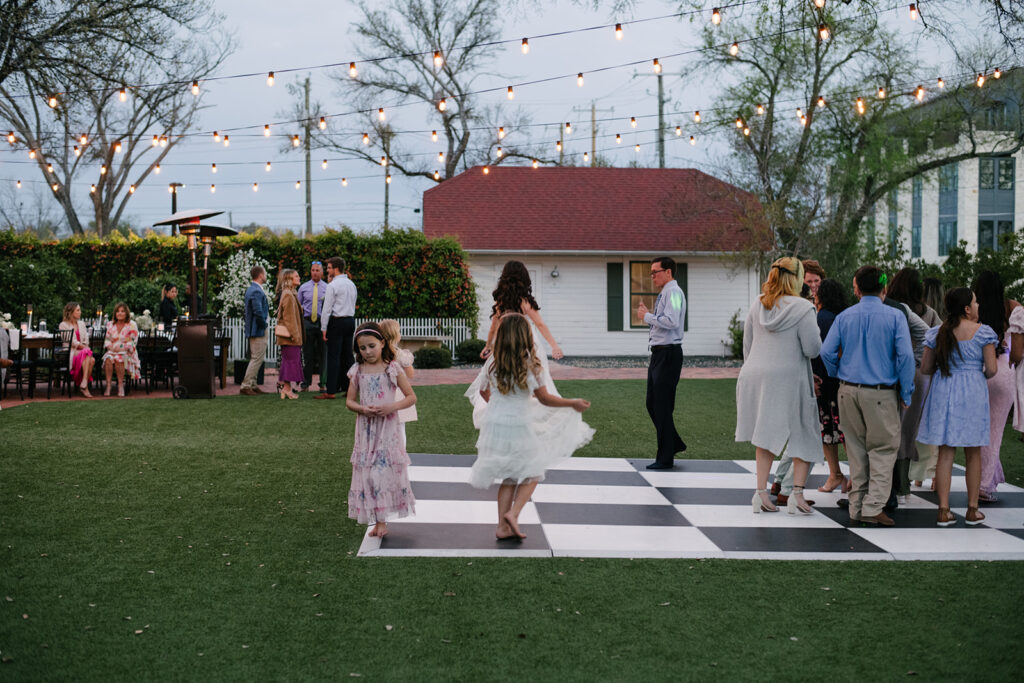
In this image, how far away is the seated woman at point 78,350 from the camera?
13562 millimetres

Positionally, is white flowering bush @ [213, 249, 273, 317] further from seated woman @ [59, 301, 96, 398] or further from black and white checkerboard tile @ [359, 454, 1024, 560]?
black and white checkerboard tile @ [359, 454, 1024, 560]

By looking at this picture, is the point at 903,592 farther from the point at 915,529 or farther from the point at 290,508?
the point at 290,508

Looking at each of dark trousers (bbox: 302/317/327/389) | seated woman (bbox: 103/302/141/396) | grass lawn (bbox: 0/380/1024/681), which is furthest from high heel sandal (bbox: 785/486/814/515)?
seated woman (bbox: 103/302/141/396)

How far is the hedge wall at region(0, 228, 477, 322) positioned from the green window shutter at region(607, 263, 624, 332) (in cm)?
419

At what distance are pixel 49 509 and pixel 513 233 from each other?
61.1 ft

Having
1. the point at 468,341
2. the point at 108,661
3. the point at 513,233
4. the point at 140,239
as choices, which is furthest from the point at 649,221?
the point at 108,661

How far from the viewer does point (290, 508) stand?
20.7ft

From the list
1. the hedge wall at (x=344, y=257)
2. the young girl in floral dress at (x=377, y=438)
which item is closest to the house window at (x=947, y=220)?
the hedge wall at (x=344, y=257)

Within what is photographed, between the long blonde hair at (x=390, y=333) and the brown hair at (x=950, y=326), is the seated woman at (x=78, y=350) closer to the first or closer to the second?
the long blonde hair at (x=390, y=333)

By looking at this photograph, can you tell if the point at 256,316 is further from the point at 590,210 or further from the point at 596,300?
the point at 590,210

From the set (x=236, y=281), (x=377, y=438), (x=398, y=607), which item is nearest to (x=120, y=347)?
(x=236, y=281)

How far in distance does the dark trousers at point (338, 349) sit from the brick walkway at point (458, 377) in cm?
98

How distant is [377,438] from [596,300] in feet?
61.9

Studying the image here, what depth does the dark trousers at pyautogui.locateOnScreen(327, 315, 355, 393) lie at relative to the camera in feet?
42.1
